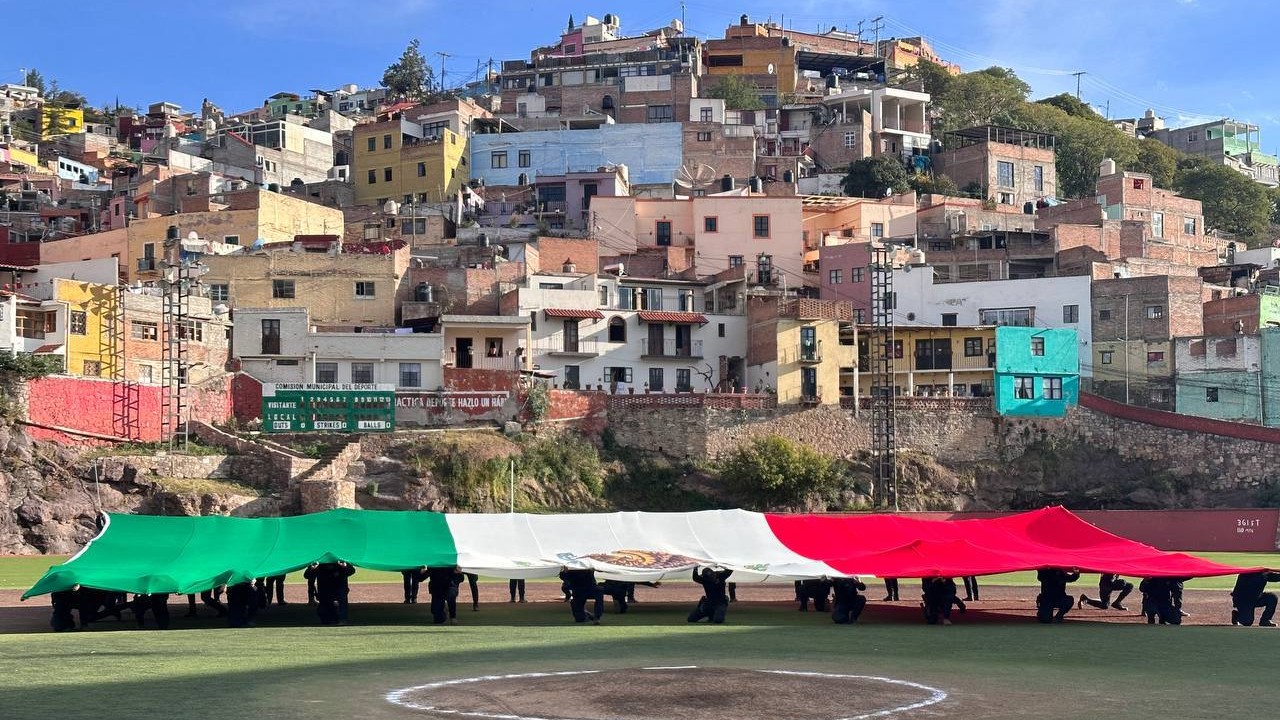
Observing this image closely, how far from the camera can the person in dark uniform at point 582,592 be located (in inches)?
1192

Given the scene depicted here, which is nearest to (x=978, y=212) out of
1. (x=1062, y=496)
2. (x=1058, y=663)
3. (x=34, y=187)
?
(x=1062, y=496)

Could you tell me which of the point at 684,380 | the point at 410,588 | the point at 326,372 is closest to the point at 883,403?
the point at 684,380

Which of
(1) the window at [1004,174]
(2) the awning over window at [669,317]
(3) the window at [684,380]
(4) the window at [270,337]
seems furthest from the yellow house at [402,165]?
(1) the window at [1004,174]

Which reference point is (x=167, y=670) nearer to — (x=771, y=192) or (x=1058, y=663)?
(x=1058, y=663)

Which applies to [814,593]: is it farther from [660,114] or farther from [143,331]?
[660,114]

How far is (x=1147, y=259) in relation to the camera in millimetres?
89875

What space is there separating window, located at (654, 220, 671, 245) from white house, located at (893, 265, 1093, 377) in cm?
1349

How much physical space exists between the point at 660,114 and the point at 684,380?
39.5 metres

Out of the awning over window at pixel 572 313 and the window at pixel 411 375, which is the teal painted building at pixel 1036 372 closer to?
the awning over window at pixel 572 313

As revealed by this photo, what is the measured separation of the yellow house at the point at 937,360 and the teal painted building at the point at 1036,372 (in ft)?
2.67

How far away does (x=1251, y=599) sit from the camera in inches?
1183

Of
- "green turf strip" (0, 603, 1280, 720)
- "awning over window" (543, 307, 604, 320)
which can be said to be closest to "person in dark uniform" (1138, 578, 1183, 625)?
"green turf strip" (0, 603, 1280, 720)

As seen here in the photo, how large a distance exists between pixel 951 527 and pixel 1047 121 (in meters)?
86.1

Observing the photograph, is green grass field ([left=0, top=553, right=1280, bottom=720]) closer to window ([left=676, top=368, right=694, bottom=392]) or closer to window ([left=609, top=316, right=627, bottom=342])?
window ([left=609, top=316, right=627, bottom=342])
